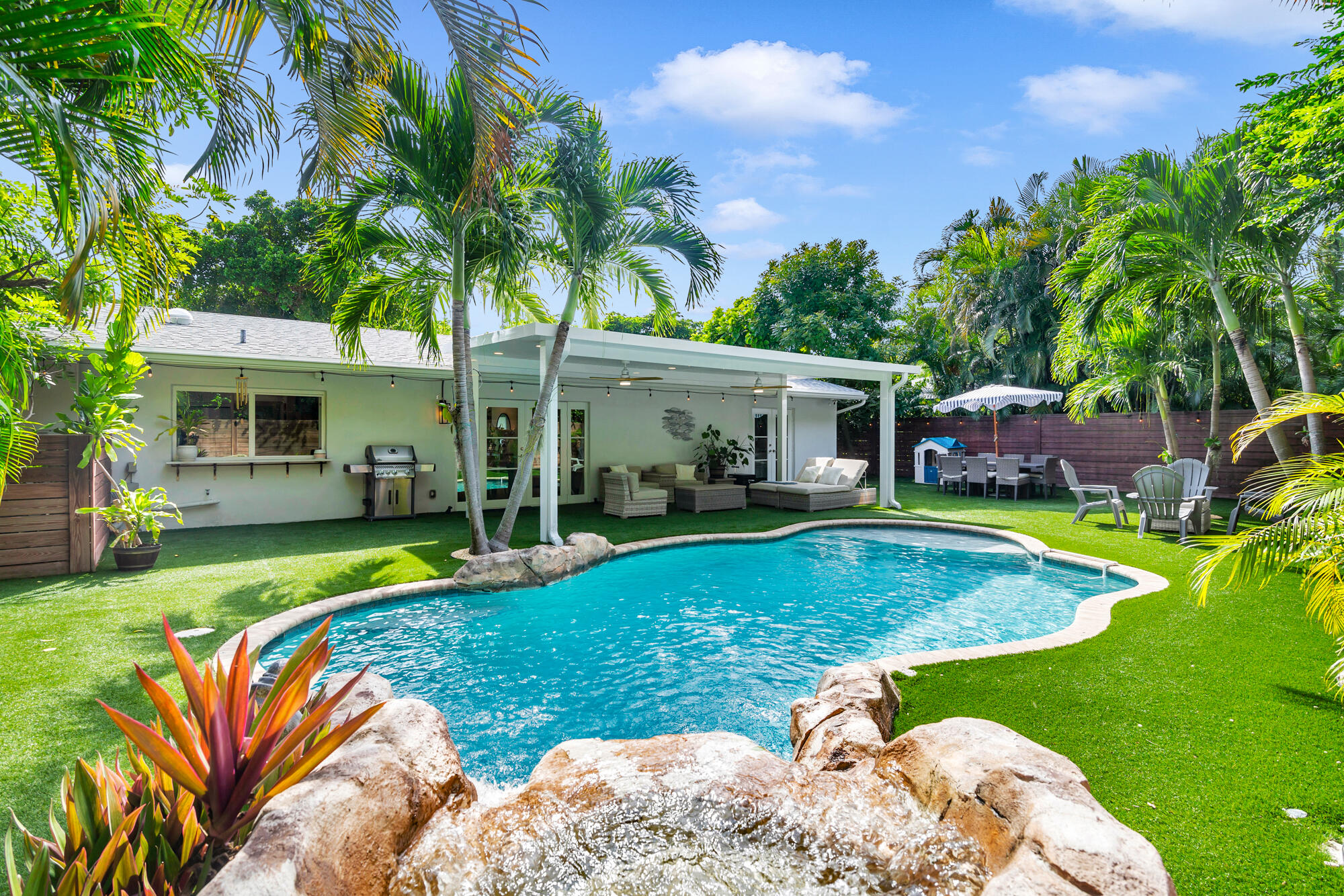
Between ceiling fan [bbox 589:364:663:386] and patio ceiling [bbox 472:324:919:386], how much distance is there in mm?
100

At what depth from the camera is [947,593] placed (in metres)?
6.77

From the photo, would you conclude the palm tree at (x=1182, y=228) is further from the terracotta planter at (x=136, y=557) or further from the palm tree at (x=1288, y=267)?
the terracotta planter at (x=136, y=557)

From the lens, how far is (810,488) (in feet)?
39.7

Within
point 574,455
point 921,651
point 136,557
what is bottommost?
point 921,651

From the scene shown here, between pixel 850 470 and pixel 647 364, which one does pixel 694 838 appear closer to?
pixel 647 364

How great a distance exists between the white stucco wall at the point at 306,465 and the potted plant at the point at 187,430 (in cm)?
11

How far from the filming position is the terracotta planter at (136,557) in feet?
22.0

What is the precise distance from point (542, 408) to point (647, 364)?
3.72 metres

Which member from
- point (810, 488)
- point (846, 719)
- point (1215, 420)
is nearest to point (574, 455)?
point (810, 488)

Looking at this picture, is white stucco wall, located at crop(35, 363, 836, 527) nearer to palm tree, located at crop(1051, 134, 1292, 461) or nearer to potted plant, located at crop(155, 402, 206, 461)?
potted plant, located at crop(155, 402, 206, 461)

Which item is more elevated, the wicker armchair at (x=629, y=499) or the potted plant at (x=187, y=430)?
the potted plant at (x=187, y=430)

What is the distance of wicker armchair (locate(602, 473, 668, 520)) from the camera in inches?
432

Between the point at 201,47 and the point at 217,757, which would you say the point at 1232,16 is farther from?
the point at 217,757

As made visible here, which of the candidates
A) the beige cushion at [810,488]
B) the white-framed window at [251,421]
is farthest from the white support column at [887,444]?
the white-framed window at [251,421]
